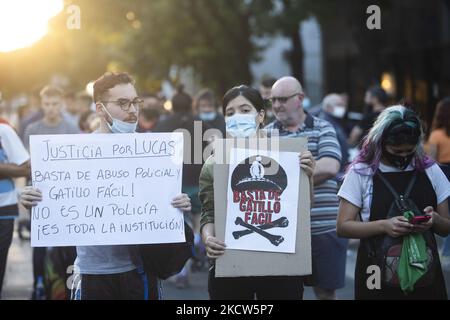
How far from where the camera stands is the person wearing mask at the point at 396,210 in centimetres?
457

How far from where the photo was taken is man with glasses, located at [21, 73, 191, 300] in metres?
4.74

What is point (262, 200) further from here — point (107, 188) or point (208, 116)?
point (208, 116)

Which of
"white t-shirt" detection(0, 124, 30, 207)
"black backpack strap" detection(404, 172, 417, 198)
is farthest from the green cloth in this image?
"white t-shirt" detection(0, 124, 30, 207)

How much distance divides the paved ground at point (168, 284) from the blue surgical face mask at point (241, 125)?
3.13m

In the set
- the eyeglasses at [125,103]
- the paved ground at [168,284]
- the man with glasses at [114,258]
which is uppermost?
the eyeglasses at [125,103]

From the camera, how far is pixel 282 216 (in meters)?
4.77

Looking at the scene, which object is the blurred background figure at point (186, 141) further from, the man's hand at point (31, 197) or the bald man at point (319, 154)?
the man's hand at point (31, 197)

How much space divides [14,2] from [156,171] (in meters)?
4.23

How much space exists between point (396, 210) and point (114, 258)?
1489 mm

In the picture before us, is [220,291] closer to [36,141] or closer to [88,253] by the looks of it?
[88,253]

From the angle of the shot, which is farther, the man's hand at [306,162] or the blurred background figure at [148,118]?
the blurred background figure at [148,118]

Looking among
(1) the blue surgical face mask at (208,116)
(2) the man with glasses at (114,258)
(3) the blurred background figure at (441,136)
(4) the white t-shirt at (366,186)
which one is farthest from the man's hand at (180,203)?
(1) the blue surgical face mask at (208,116)

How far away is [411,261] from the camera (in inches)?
179

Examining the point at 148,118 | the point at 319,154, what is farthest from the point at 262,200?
the point at 148,118
